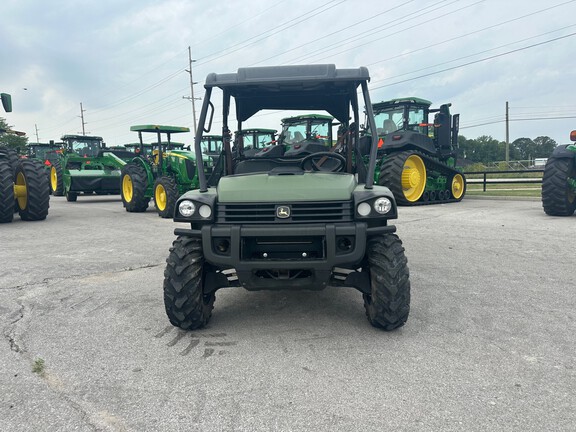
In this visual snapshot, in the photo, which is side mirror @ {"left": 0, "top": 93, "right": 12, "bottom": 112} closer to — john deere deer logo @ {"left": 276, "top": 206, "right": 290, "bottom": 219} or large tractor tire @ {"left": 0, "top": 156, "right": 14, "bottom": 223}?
large tractor tire @ {"left": 0, "top": 156, "right": 14, "bottom": 223}

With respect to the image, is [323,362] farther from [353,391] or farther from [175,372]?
[175,372]

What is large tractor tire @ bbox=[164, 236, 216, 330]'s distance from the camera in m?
3.44

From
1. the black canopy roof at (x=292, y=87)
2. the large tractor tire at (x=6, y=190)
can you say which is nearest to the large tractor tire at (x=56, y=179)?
the large tractor tire at (x=6, y=190)

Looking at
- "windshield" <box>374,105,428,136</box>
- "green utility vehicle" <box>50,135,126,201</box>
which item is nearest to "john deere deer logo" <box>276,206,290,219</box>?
"windshield" <box>374,105,428,136</box>

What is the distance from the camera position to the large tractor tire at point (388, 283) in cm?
334

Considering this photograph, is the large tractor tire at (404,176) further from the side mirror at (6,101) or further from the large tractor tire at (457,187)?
the side mirror at (6,101)

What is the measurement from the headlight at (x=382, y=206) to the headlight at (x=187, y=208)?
1.39m

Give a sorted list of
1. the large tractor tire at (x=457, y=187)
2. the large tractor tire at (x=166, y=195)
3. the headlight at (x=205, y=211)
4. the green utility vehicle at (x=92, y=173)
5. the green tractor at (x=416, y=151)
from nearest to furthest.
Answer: the headlight at (x=205, y=211), the large tractor tire at (x=166, y=195), the green tractor at (x=416, y=151), the large tractor tire at (x=457, y=187), the green utility vehicle at (x=92, y=173)

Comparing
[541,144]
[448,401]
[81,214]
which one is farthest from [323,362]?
[541,144]

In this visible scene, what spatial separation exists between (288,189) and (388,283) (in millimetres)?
1032

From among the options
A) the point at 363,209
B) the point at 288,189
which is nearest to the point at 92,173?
the point at 288,189

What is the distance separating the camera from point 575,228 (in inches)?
320

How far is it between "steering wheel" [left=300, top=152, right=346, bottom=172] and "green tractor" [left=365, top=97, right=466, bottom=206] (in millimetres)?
8023

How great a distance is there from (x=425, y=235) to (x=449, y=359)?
207 inches
